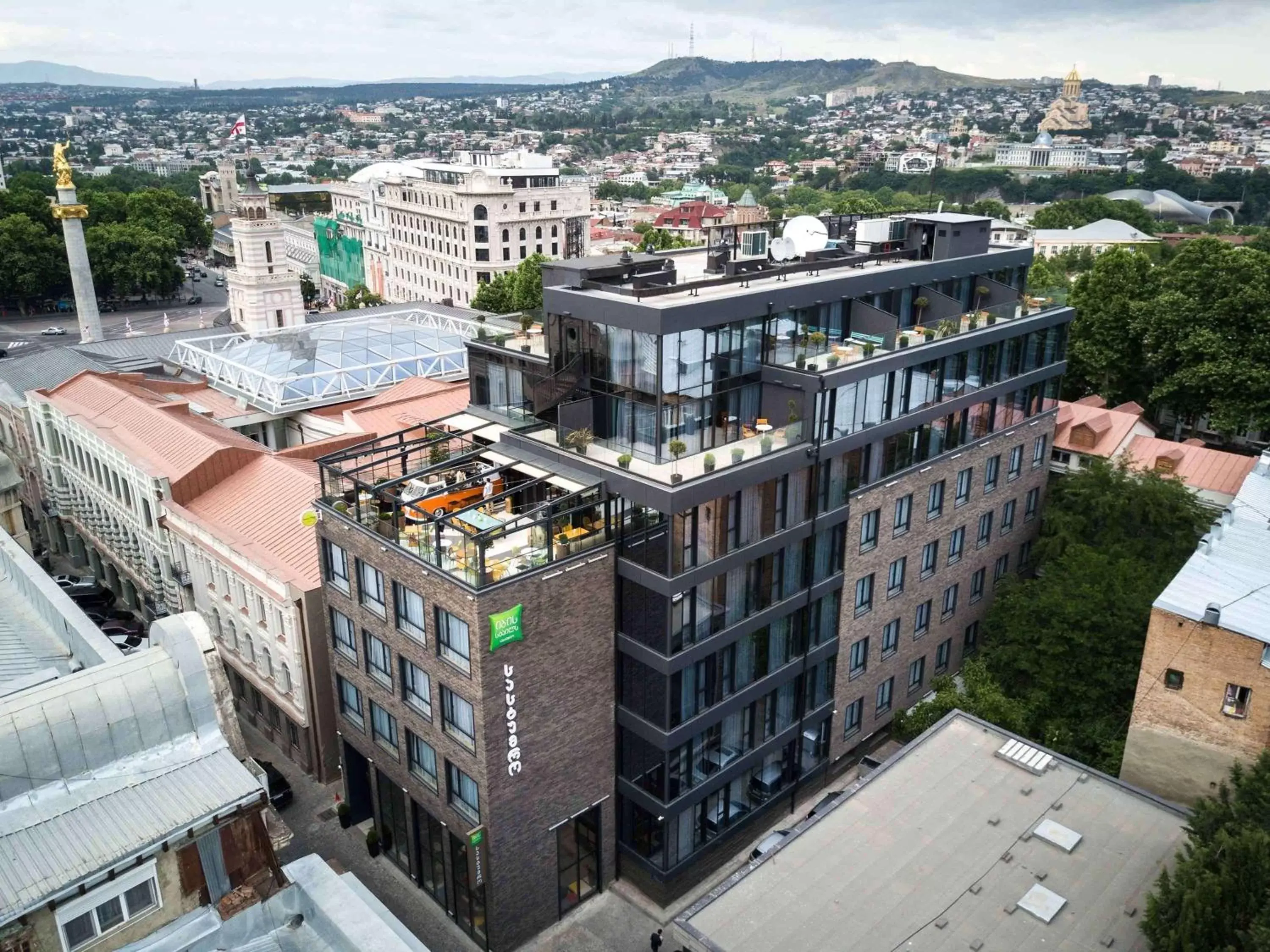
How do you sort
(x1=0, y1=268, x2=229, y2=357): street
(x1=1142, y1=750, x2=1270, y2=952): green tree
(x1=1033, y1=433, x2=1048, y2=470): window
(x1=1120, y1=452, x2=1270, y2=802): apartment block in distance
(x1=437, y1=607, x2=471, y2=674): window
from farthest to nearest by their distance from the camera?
(x1=0, y1=268, x2=229, y2=357): street < (x1=1033, y1=433, x2=1048, y2=470): window < (x1=1120, y1=452, x2=1270, y2=802): apartment block in distance < (x1=437, y1=607, x2=471, y2=674): window < (x1=1142, y1=750, x2=1270, y2=952): green tree

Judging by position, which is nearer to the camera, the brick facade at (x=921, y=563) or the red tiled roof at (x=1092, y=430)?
the brick facade at (x=921, y=563)

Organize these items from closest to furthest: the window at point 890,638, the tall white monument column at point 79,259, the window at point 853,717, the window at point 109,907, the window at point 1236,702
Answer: the window at point 109,907
the window at point 1236,702
the window at point 853,717
the window at point 890,638
the tall white monument column at point 79,259

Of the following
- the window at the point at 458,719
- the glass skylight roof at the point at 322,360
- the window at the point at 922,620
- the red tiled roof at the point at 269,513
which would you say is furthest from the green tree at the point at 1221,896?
the glass skylight roof at the point at 322,360

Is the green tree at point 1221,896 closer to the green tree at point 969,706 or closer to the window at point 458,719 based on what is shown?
the green tree at point 969,706

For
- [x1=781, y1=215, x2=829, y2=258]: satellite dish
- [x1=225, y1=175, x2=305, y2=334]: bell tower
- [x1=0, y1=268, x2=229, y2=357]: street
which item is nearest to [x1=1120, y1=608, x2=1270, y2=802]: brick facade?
[x1=781, y1=215, x2=829, y2=258]: satellite dish

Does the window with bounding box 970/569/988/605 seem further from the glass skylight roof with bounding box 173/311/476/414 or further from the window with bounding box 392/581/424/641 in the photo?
the glass skylight roof with bounding box 173/311/476/414

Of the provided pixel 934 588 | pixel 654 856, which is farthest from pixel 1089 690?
pixel 654 856
